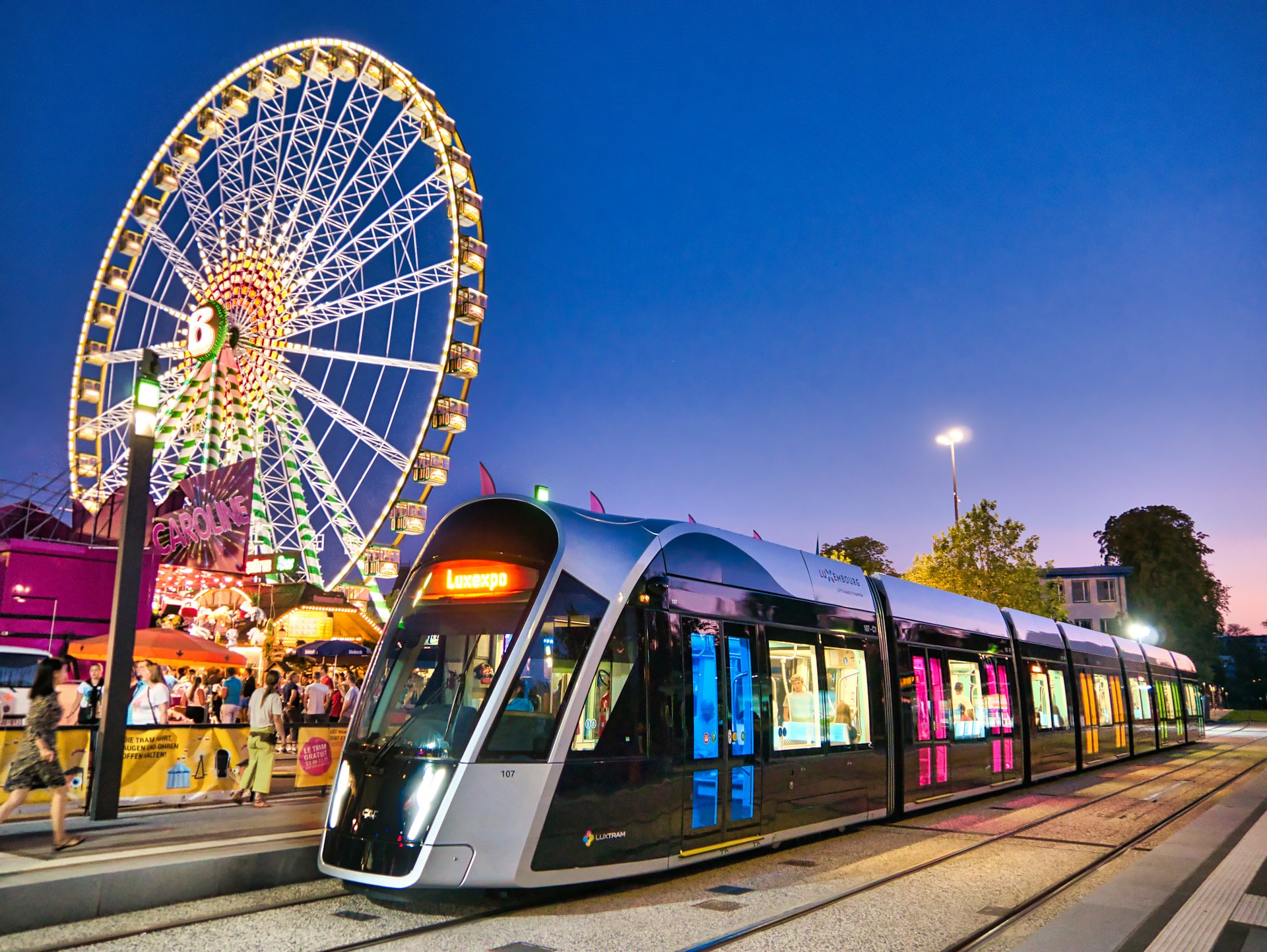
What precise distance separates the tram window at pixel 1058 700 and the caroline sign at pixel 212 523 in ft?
57.6

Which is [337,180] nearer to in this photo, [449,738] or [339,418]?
[339,418]

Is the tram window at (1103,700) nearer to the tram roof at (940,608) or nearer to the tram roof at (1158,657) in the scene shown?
the tram roof at (1158,657)

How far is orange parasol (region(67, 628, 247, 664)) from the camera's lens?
1883 centimetres

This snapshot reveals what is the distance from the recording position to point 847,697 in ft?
34.4

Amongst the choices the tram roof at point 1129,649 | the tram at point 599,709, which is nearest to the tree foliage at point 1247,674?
the tram roof at point 1129,649

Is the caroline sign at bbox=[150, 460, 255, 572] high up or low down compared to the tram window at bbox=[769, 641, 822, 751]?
up

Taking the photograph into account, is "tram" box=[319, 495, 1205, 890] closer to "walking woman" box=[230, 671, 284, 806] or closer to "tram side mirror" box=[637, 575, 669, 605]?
"tram side mirror" box=[637, 575, 669, 605]

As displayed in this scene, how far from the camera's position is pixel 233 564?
23391 millimetres

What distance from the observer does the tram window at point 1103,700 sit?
19.7 m

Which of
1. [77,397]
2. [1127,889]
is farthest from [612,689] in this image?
[77,397]

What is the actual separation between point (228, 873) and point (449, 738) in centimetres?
241

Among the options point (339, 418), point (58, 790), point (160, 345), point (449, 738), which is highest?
point (160, 345)

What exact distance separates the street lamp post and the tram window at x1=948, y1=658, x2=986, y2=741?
388 inches

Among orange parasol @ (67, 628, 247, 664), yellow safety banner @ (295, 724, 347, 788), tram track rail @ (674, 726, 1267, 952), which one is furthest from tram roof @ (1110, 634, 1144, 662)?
orange parasol @ (67, 628, 247, 664)
